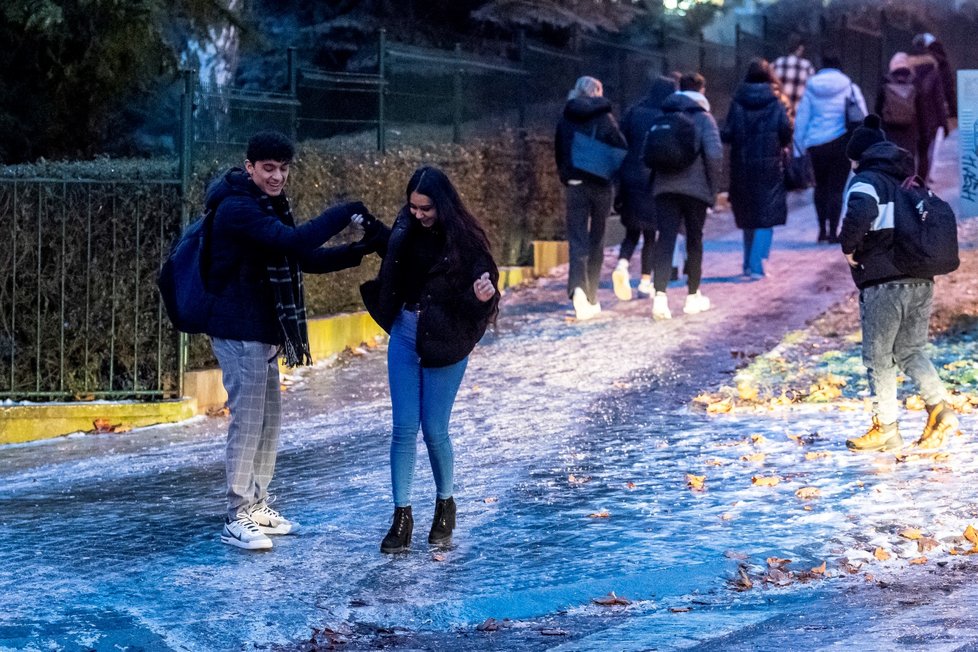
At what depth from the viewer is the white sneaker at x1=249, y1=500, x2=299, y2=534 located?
715 centimetres

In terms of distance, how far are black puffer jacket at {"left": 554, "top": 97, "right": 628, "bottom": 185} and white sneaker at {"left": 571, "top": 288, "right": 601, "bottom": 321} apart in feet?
3.38

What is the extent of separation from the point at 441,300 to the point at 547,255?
9481 millimetres

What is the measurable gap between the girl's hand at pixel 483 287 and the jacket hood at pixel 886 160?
272 cm

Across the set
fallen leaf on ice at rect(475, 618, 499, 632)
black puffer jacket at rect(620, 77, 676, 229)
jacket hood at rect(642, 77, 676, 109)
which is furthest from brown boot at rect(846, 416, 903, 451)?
jacket hood at rect(642, 77, 676, 109)

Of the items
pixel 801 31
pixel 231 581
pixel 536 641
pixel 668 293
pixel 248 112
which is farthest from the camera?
pixel 801 31

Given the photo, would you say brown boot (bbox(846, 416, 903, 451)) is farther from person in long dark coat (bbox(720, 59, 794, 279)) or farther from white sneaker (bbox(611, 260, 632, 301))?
person in long dark coat (bbox(720, 59, 794, 279))

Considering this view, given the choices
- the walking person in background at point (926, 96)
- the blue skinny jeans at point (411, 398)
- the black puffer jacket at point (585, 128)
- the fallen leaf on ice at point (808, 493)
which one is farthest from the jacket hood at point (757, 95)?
the blue skinny jeans at point (411, 398)

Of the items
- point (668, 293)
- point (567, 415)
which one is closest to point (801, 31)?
point (668, 293)

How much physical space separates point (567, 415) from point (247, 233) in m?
3.75

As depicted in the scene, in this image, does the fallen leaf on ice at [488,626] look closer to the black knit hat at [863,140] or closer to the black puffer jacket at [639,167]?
the black knit hat at [863,140]

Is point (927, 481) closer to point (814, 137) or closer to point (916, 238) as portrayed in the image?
point (916, 238)

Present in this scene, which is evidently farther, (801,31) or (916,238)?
(801,31)

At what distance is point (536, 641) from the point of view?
5.81 metres

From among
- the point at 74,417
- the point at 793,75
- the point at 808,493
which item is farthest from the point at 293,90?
the point at 793,75
